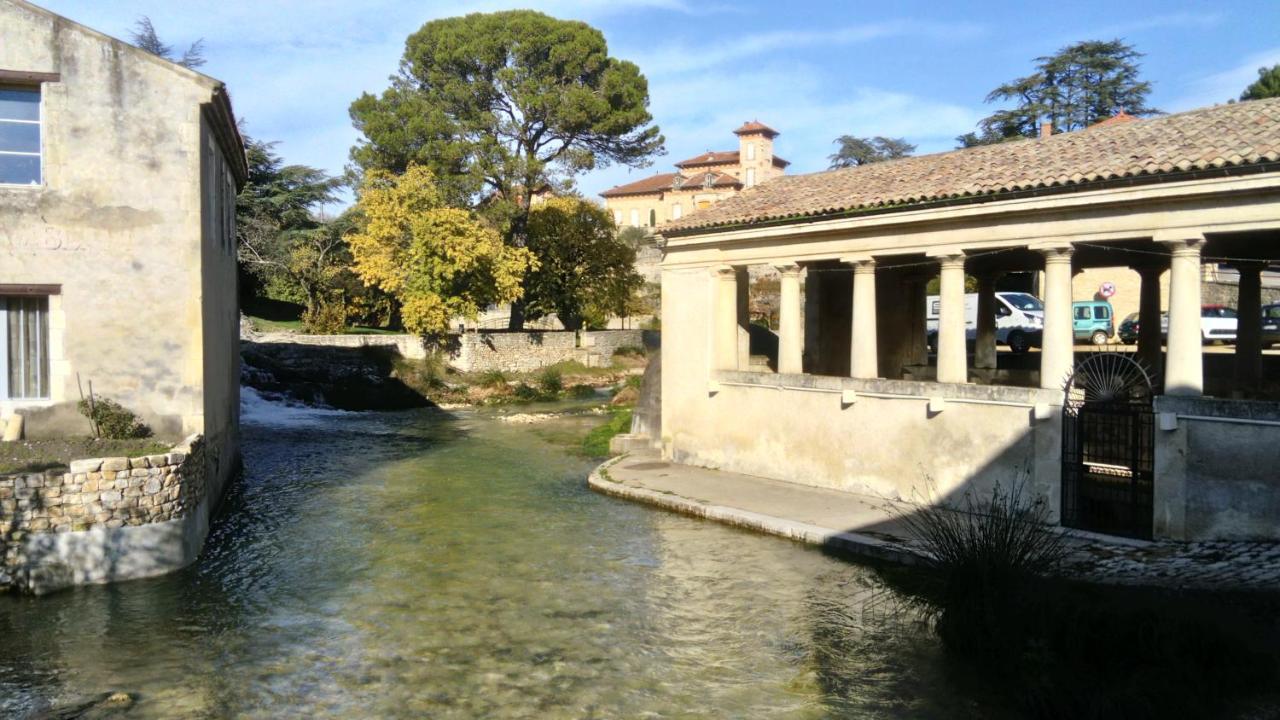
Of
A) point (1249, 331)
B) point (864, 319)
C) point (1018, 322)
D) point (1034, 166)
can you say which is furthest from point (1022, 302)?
point (1034, 166)

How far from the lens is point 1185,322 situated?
40.3 feet

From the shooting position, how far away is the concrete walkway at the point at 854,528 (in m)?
10.5

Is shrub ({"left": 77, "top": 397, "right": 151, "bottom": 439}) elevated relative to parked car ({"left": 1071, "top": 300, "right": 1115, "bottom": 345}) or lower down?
lower down

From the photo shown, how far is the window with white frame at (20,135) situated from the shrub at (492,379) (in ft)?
80.8

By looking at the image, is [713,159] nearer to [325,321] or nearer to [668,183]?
[668,183]

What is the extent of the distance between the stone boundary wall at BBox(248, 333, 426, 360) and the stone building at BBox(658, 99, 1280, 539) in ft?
65.7

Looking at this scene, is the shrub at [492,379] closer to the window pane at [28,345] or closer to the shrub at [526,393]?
the shrub at [526,393]

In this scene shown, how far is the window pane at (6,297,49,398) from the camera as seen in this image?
498 inches

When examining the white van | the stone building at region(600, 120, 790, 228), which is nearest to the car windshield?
the white van

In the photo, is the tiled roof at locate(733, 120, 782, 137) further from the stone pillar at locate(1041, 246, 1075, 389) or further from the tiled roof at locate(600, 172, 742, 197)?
the stone pillar at locate(1041, 246, 1075, 389)

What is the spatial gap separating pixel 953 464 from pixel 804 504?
2453 mm

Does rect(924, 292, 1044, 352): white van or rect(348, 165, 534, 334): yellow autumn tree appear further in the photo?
rect(348, 165, 534, 334): yellow autumn tree

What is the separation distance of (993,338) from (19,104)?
59.2ft

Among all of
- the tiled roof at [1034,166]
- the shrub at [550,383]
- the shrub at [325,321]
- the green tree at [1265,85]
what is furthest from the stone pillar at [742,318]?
the green tree at [1265,85]
